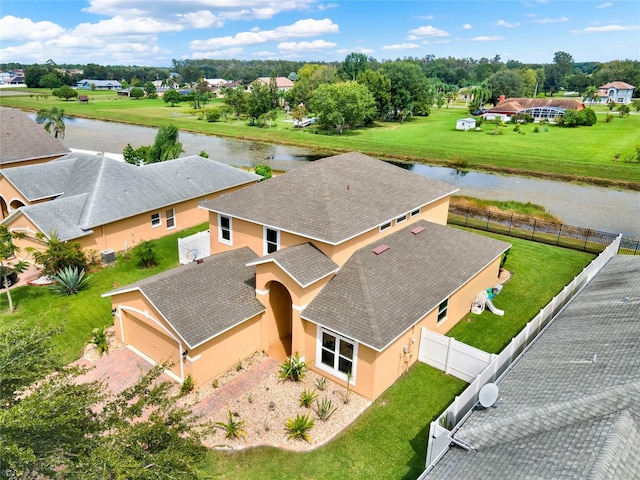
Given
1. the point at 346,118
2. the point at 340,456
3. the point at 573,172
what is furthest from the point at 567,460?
the point at 346,118

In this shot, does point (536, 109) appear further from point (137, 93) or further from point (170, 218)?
point (137, 93)

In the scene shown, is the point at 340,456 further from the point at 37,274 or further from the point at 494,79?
the point at 494,79

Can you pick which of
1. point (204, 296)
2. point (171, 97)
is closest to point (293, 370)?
point (204, 296)

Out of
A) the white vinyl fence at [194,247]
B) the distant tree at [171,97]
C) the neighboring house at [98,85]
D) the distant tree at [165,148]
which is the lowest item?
the white vinyl fence at [194,247]

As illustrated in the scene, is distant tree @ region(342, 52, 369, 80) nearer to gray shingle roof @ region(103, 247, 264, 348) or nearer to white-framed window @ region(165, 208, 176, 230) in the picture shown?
white-framed window @ region(165, 208, 176, 230)

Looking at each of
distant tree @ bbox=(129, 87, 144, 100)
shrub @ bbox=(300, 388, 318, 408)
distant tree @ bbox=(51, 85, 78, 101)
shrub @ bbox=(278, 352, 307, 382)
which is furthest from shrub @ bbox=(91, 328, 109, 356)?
distant tree @ bbox=(129, 87, 144, 100)

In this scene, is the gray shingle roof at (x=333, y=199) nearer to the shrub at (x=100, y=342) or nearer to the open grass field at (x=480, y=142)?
the shrub at (x=100, y=342)

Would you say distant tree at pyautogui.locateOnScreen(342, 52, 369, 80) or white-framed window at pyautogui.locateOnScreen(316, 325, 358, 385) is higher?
distant tree at pyautogui.locateOnScreen(342, 52, 369, 80)

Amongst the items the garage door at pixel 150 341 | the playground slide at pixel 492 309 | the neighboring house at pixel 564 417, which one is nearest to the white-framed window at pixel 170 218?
the garage door at pixel 150 341
